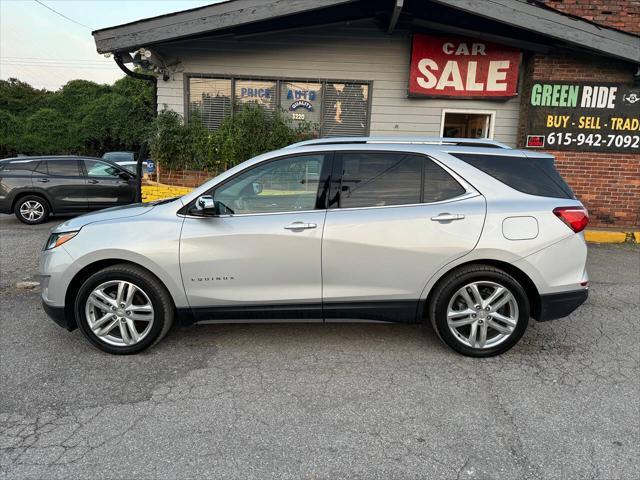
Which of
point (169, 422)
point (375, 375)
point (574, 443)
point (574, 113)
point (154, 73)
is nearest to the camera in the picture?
point (574, 443)

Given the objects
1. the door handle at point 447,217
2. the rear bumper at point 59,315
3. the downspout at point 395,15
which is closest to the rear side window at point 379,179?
the door handle at point 447,217

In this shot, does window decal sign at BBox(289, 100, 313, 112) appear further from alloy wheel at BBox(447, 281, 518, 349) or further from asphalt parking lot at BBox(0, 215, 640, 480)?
alloy wheel at BBox(447, 281, 518, 349)

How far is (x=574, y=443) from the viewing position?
8.23ft

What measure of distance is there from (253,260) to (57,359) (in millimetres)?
1762

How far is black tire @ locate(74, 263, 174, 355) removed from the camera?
11.0ft

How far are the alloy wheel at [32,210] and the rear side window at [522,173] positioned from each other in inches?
367

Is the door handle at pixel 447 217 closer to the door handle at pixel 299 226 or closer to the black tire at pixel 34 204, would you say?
the door handle at pixel 299 226

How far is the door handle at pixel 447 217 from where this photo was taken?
3346 millimetres

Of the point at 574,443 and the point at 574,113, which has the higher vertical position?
the point at 574,113

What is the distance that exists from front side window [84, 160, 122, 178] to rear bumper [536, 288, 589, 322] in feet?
30.0

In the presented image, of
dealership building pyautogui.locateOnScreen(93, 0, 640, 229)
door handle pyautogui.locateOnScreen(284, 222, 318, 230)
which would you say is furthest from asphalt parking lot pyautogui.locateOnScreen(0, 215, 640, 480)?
dealership building pyautogui.locateOnScreen(93, 0, 640, 229)

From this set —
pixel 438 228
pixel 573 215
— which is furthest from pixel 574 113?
pixel 438 228

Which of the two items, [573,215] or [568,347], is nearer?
[573,215]

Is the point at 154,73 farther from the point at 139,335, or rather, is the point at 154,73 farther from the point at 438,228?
the point at 438,228
